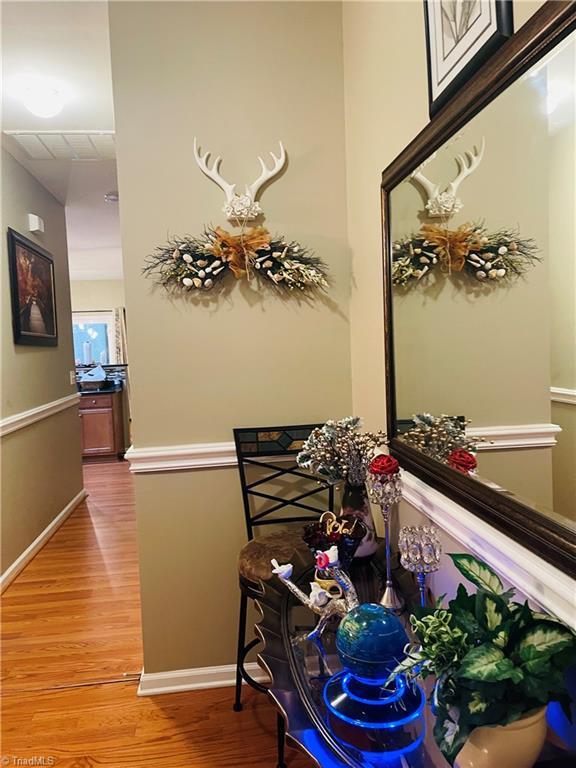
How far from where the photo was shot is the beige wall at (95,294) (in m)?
8.59

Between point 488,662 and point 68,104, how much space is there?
3.37m

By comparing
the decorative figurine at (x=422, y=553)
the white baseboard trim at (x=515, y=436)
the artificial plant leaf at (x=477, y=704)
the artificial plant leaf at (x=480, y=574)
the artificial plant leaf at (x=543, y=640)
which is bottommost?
the artificial plant leaf at (x=477, y=704)

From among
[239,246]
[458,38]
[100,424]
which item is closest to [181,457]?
[239,246]

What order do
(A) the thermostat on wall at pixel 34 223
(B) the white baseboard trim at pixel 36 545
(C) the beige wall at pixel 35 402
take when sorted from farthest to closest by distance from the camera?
(A) the thermostat on wall at pixel 34 223 → (C) the beige wall at pixel 35 402 → (B) the white baseboard trim at pixel 36 545

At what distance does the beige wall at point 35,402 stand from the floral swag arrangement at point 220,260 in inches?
69.4

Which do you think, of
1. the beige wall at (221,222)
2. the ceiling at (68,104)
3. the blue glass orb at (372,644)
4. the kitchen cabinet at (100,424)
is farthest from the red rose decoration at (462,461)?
the kitchen cabinet at (100,424)

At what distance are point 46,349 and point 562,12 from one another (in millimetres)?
4008

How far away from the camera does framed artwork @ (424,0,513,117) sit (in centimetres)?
90

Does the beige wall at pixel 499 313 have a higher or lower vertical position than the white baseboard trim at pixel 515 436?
higher

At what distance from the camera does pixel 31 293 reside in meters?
3.57

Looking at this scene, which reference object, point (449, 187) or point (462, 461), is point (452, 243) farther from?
point (462, 461)

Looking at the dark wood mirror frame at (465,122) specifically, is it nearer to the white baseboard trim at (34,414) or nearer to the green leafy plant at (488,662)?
the green leafy plant at (488,662)

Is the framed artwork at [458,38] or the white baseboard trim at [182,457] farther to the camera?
the white baseboard trim at [182,457]

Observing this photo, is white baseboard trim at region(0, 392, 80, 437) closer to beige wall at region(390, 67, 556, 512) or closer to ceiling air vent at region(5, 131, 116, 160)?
ceiling air vent at region(5, 131, 116, 160)
